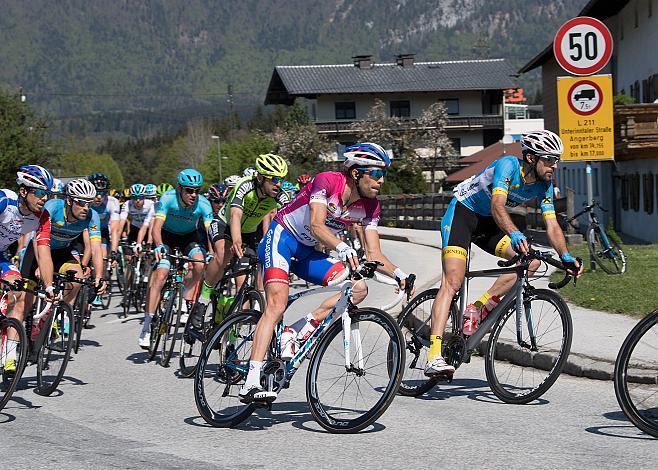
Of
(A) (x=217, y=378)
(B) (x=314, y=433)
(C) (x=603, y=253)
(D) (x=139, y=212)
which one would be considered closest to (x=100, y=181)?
(D) (x=139, y=212)

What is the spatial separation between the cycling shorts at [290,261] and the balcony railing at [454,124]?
90.4 metres

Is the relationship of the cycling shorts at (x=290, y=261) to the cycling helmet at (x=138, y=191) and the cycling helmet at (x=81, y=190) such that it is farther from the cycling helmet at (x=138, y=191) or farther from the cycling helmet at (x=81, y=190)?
the cycling helmet at (x=138, y=191)

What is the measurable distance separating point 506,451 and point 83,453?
2.60 m

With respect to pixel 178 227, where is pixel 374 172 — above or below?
above

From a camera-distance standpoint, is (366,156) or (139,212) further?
(139,212)

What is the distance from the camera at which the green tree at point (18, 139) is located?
193ft

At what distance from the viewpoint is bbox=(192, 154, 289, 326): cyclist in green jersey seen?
10.9m

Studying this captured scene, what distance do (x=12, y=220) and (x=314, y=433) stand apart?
3472mm

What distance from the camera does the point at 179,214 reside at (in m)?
12.7

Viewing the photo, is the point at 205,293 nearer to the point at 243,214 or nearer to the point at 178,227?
the point at 243,214

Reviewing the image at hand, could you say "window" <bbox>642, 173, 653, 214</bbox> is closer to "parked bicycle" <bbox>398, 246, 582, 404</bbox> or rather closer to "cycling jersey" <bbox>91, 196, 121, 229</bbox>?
"cycling jersey" <bbox>91, 196, 121, 229</bbox>

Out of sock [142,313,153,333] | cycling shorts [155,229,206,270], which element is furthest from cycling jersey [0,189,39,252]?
cycling shorts [155,229,206,270]

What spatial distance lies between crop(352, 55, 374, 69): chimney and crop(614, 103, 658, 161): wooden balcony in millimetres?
78708

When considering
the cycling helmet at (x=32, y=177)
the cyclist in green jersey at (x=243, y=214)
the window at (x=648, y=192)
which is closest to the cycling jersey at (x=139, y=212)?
the cyclist in green jersey at (x=243, y=214)
